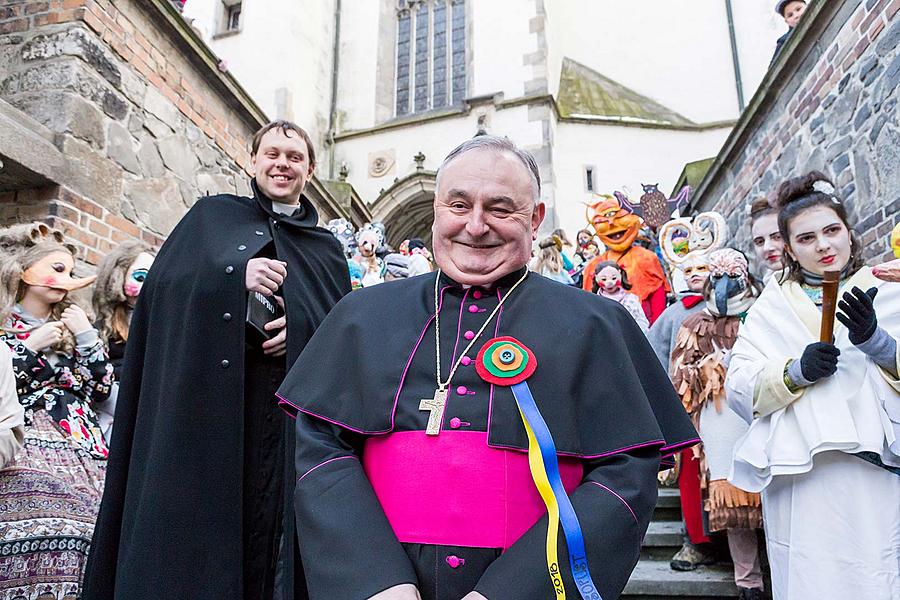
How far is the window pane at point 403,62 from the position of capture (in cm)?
1778

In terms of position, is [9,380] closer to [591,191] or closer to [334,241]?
[334,241]

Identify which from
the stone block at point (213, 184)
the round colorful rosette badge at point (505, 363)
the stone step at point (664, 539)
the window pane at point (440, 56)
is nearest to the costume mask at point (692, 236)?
the stone step at point (664, 539)

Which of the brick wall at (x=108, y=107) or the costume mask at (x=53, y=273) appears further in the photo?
the brick wall at (x=108, y=107)

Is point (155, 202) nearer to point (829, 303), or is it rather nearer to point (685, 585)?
point (685, 585)

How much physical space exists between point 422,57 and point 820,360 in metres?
17.1

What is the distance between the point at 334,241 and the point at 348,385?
143 centimetres

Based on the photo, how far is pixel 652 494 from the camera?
138cm

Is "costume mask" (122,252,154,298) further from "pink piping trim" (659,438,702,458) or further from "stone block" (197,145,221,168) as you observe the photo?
"stone block" (197,145,221,168)

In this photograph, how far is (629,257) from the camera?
234 inches

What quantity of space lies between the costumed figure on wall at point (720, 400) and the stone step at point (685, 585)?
0.50 feet

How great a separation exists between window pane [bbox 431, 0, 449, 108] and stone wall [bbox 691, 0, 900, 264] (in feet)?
36.3

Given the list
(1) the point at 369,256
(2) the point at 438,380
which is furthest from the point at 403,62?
(2) the point at 438,380

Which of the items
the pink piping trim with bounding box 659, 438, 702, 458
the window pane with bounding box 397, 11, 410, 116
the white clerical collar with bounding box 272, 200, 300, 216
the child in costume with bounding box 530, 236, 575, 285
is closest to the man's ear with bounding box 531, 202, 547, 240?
the pink piping trim with bounding box 659, 438, 702, 458

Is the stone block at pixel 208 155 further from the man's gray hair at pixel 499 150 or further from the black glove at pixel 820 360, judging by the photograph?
the black glove at pixel 820 360
